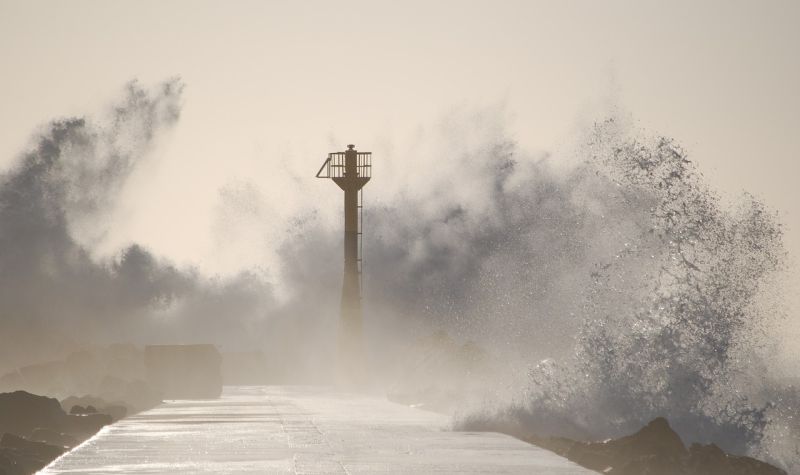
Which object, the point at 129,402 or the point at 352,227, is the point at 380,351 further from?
the point at 129,402

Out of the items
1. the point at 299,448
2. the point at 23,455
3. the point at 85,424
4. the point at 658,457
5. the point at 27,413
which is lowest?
the point at 658,457

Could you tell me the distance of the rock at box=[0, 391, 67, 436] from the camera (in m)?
35.8

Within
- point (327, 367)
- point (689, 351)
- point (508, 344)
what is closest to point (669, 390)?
point (689, 351)

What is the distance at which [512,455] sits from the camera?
24219 mm

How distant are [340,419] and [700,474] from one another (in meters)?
17.3

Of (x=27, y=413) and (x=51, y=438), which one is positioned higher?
(x=27, y=413)

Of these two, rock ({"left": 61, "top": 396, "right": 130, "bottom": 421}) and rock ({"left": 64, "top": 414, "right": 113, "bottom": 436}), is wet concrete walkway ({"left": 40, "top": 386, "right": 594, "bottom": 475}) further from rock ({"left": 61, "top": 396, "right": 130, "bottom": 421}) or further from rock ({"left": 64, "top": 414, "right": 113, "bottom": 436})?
rock ({"left": 61, "top": 396, "right": 130, "bottom": 421})

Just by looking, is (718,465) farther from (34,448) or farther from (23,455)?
(34,448)

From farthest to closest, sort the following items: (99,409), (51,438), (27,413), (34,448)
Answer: (99,409) → (27,413) → (51,438) → (34,448)

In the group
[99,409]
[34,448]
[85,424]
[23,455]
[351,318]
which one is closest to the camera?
[23,455]

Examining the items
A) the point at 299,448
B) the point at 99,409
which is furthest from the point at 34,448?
the point at 99,409

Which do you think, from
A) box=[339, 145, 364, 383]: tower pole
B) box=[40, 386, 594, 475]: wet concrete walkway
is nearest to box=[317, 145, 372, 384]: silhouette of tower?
box=[339, 145, 364, 383]: tower pole

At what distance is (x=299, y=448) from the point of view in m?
25.8

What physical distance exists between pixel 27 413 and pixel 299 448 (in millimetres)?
12795
